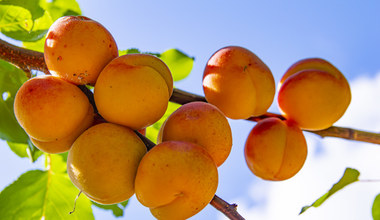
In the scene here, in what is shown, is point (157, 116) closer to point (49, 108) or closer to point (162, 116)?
point (162, 116)

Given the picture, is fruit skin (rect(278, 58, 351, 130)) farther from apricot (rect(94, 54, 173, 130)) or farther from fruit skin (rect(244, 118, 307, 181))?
apricot (rect(94, 54, 173, 130))

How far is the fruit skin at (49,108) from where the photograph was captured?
1.14 meters

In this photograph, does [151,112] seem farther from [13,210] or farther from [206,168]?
[13,210]

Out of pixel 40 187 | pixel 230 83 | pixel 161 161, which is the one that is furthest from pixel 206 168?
pixel 40 187

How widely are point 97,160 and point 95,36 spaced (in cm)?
40

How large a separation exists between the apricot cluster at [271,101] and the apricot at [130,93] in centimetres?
22

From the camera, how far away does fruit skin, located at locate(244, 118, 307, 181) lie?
1.32 m

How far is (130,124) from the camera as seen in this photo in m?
1.17

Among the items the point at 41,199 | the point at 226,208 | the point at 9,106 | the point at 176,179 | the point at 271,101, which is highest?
the point at 271,101

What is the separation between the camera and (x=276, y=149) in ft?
4.33

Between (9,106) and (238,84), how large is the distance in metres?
1.03

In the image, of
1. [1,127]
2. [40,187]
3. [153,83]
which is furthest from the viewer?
[40,187]

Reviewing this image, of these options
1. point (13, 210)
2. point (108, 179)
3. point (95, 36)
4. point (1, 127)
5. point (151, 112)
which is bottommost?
point (13, 210)

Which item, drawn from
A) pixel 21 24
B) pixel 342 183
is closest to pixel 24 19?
pixel 21 24
